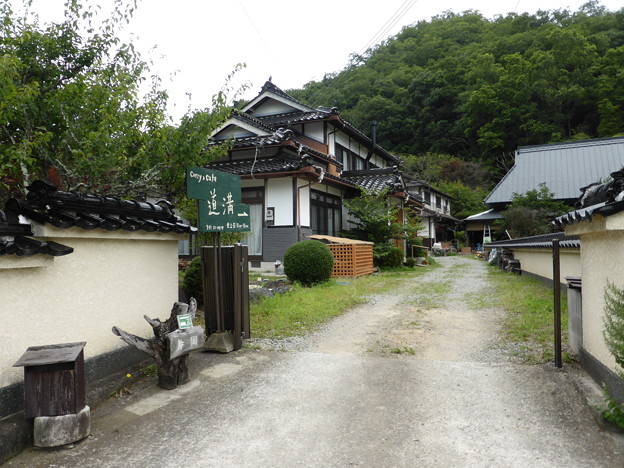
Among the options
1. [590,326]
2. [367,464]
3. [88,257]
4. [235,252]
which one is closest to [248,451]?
[367,464]

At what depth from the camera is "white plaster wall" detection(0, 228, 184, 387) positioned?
3.36m

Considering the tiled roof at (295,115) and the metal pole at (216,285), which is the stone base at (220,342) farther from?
the tiled roof at (295,115)

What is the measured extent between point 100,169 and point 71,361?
316 centimetres

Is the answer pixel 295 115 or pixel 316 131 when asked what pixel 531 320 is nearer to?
pixel 316 131

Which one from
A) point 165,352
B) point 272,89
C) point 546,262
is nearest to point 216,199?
point 165,352

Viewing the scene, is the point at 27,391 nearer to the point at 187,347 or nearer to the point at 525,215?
the point at 187,347

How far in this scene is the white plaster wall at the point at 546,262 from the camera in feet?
31.7

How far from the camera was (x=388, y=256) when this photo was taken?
57.9ft

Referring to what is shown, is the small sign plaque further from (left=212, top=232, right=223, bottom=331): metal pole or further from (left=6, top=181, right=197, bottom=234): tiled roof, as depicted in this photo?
(left=212, top=232, right=223, bottom=331): metal pole

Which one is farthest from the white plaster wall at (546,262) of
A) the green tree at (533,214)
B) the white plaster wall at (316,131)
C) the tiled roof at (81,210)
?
the white plaster wall at (316,131)

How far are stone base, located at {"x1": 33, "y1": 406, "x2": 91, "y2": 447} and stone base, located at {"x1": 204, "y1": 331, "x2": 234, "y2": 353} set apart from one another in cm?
240

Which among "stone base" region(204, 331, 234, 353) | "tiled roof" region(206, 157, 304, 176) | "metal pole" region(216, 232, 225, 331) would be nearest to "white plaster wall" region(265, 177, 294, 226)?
"tiled roof" region(206, 157, 304, 176)

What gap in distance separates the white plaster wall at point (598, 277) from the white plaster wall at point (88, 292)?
15.8ft

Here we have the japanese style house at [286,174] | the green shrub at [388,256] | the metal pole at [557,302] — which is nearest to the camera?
the metal pole at [557,302]
